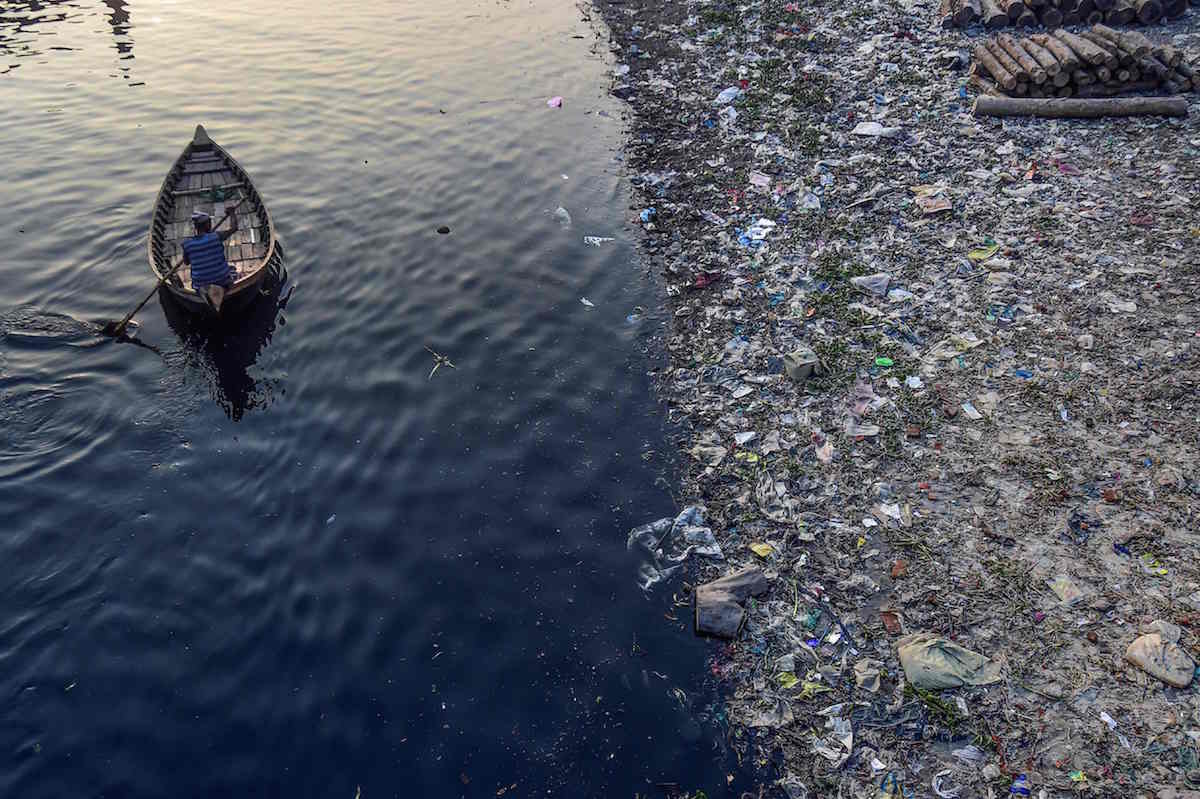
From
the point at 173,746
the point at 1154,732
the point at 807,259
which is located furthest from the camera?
the point at 807,259

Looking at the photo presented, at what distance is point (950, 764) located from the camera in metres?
5.15

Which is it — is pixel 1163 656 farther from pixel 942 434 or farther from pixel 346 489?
pixel 346 489

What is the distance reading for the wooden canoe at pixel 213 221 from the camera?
9758 mm

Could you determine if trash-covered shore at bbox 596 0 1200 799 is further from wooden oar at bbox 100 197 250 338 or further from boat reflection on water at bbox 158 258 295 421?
wooden oar at bbox 100 197 250 338

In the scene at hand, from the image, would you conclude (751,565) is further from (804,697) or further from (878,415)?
(878,415)

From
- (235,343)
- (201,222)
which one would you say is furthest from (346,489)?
(201,222)

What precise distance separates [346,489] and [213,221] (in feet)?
20.8

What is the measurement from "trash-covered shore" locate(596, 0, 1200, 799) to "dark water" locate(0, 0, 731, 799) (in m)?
0.86

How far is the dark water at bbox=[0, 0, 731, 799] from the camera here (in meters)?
5.77

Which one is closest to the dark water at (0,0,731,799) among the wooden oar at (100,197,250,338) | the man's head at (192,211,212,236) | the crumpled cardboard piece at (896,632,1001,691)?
the wooden oar at (100,197,250,338)

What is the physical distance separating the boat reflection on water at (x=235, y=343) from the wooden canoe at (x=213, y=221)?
300 mm

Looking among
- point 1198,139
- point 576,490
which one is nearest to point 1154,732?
point 576,490

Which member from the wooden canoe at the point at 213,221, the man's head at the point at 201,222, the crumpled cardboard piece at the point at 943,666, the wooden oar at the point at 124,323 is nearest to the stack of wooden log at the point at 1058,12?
the crumpled cardboard piece at the point at 943,666

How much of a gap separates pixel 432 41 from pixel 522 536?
56.3ft
